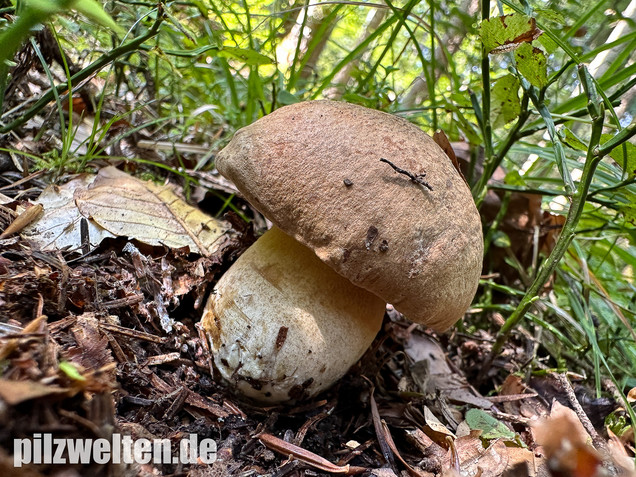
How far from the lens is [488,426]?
1586 mm

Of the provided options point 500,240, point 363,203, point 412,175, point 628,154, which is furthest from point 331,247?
point 500,240

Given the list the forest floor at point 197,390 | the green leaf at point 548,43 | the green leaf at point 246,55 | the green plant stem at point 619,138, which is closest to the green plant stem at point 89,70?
the forest floor at point 197,390

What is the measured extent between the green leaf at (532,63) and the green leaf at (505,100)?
265 millimetres

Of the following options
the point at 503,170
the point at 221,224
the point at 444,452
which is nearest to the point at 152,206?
the point at 221,224

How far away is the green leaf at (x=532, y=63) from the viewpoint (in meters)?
1.47

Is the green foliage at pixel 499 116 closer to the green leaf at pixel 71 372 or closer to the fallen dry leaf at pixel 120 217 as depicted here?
the fallen dry leaf at pixel 120 217

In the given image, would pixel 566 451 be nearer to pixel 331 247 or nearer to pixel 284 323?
pixel 331 247

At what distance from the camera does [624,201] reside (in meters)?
2.20

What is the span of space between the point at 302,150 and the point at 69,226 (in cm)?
106

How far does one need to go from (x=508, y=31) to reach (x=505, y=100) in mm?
525

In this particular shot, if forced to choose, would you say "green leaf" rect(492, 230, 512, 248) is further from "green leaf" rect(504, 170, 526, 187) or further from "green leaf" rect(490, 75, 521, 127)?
"green leaf" rect(490, 75, 521, 127)

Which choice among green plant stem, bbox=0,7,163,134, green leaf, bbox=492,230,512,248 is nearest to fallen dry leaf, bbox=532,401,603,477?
green plant stem, bbox=0,7,163,134

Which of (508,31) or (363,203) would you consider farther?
(508,31)

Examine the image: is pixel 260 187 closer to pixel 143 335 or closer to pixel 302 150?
pixel 302 150
